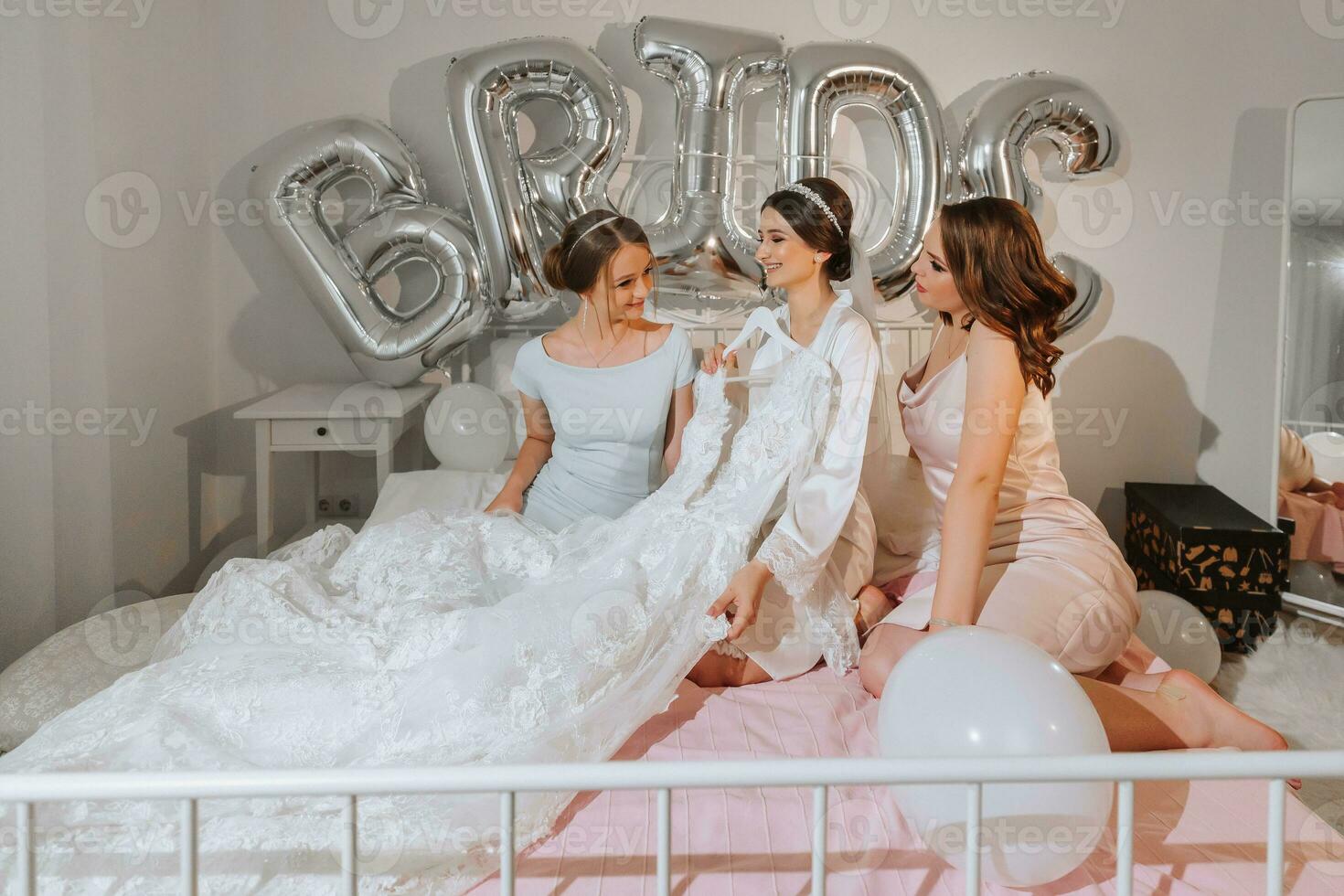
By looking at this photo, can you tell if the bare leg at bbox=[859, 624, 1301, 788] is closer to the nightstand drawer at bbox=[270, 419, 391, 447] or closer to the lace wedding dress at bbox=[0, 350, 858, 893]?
the lace wedding dress at bbox=[0, 350, 858, 893]

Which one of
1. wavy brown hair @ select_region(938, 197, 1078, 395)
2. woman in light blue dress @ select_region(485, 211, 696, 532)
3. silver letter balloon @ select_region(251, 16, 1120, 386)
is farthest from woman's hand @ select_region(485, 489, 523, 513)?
wavy brown hair @ select_region(938, 197, 1078, 395)

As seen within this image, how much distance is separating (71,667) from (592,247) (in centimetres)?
127

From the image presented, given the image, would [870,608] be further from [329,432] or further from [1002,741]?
[329,432]

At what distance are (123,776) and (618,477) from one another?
1.32 meters

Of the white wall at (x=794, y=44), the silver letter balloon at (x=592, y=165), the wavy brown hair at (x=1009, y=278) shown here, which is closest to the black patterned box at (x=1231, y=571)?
the white wall at (x=794, y=44)

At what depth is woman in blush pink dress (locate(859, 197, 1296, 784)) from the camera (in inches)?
58.9

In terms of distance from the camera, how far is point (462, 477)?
2436 mm

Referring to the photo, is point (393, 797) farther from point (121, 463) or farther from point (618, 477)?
point (121, 463)

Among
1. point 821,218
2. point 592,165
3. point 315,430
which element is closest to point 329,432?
point 315,430

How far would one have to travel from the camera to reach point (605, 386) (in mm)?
2141

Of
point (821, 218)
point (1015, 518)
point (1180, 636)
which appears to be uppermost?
point (821, 218)

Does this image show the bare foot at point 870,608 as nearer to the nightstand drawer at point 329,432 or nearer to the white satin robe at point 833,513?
the white satin robe at point 833,513

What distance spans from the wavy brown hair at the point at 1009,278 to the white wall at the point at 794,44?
1318 millimetres

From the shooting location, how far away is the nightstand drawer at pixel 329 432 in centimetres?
257
